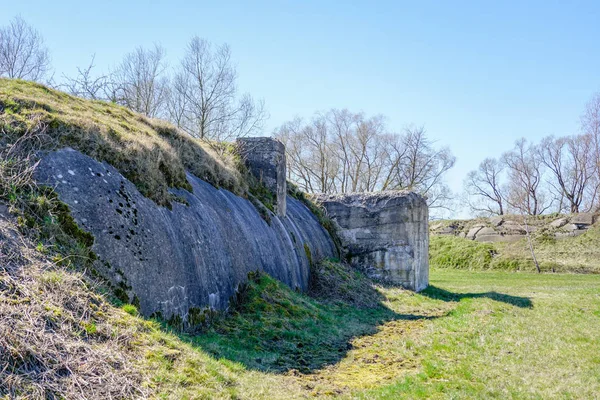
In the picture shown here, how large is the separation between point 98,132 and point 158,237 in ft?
6.56

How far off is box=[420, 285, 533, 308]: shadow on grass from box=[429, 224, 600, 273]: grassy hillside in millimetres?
12912

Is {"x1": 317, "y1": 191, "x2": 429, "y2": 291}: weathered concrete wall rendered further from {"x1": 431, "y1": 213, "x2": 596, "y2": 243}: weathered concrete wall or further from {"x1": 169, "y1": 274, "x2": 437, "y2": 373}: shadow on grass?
{"x1": 431, "y1": 213, "x2": 596, "y2": 243}: weathered concrete wall

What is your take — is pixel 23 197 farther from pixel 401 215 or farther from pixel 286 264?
pixel 401 215

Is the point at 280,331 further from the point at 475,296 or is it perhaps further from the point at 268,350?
the point at 475,296

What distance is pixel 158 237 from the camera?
7.19m

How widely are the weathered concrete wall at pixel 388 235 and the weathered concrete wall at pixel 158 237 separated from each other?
8.02 m

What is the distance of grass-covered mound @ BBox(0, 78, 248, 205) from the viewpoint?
6.79m

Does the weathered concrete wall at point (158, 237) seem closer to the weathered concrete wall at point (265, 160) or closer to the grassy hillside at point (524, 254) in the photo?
the weathered concrete wall at point (265, 160)

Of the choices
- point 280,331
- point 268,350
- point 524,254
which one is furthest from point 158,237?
point 524,254

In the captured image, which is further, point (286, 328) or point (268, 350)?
point (286, 328)

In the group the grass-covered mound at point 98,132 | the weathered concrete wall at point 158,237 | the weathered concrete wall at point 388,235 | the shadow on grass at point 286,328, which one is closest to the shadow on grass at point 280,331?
the shadow on grass at point 286,328

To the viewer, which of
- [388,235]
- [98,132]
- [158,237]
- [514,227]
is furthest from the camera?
[514,227]

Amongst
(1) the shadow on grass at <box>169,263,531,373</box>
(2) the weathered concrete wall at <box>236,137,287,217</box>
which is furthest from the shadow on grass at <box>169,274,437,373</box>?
(2) the weathered concrete wall at <box>236,137,287,217</box>

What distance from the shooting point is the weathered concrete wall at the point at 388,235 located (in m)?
17.7
